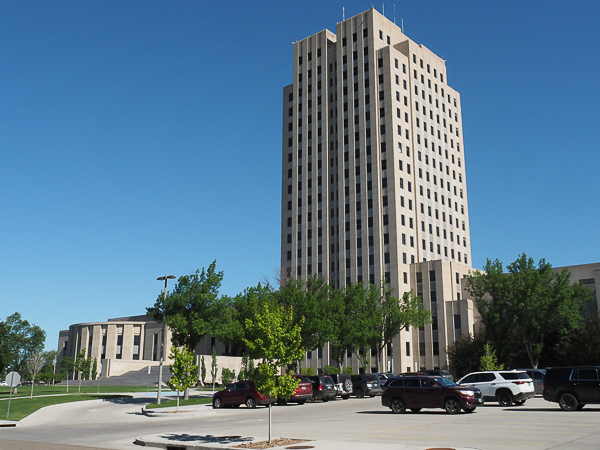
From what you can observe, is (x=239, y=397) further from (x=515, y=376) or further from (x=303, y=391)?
(x=515, y=376)

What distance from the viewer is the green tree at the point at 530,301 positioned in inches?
2271

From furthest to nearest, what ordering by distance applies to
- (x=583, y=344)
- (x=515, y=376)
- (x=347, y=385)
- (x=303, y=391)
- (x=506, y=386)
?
(x=583, y=344), (x=347, y=385), (x=303, y=391), (x=515, y=376), (x=506, y=386)

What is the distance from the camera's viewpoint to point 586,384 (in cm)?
2464

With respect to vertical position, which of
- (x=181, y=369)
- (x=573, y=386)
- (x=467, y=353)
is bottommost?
(x=573, y=386)

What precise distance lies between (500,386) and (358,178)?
65.5 m

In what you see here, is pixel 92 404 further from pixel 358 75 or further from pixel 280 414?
pixel 358 75

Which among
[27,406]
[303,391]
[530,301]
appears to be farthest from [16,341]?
[530,301]

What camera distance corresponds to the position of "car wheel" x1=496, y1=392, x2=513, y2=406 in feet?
96.6

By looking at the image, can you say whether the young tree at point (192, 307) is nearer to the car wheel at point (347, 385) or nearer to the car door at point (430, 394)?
the car wheel at point (347, 385)

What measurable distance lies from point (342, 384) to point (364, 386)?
2.95 m

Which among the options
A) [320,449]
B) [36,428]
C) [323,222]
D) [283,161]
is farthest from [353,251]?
[320,449]

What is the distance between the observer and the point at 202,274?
41.1 m

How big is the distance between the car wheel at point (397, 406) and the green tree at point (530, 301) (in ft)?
114

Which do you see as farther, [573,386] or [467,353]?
[467,353]
